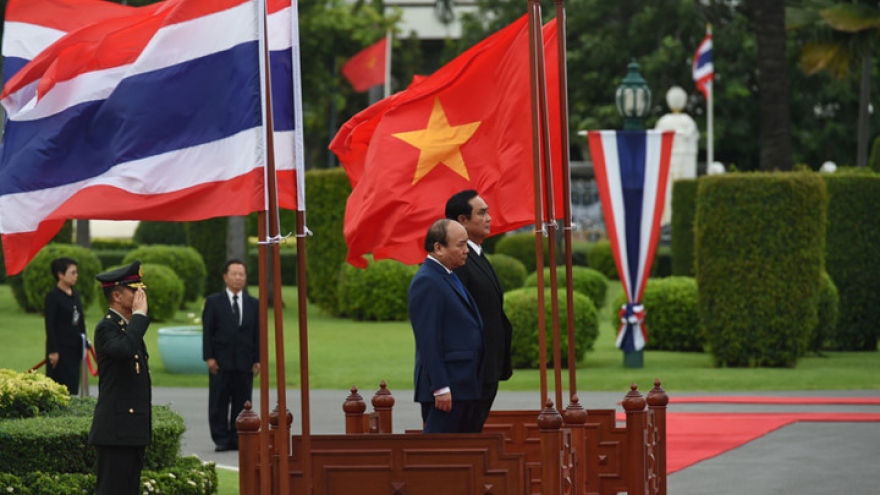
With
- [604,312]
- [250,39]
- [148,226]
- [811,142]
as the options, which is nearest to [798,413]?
[250,39]

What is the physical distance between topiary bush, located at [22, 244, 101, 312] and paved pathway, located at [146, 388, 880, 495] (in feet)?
37.3

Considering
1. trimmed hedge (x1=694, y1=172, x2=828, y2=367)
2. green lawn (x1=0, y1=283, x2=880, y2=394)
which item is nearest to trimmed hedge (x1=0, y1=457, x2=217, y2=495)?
green lawn (x1=0, y1=283, x2=880, y2=394)

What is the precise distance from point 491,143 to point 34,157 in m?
3.39

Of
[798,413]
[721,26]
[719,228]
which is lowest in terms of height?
[798,413]

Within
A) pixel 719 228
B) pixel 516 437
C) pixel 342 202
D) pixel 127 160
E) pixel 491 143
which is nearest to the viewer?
pixel 127 160

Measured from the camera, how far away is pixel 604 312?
3036cm

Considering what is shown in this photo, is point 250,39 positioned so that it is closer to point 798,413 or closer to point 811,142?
point 798,413

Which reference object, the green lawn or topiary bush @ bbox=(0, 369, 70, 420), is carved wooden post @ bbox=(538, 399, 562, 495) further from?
the green lawn

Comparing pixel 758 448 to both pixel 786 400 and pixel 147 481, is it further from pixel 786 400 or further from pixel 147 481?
pixel 147 481

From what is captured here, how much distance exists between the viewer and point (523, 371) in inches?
833

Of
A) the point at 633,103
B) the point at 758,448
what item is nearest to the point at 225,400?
the point at 758,448

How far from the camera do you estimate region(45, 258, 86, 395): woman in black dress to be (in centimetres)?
1471

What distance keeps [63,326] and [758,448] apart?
6.30 meters

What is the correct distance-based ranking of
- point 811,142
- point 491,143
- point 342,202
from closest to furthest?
point 491,143 < point 342,202 < point 811,142
